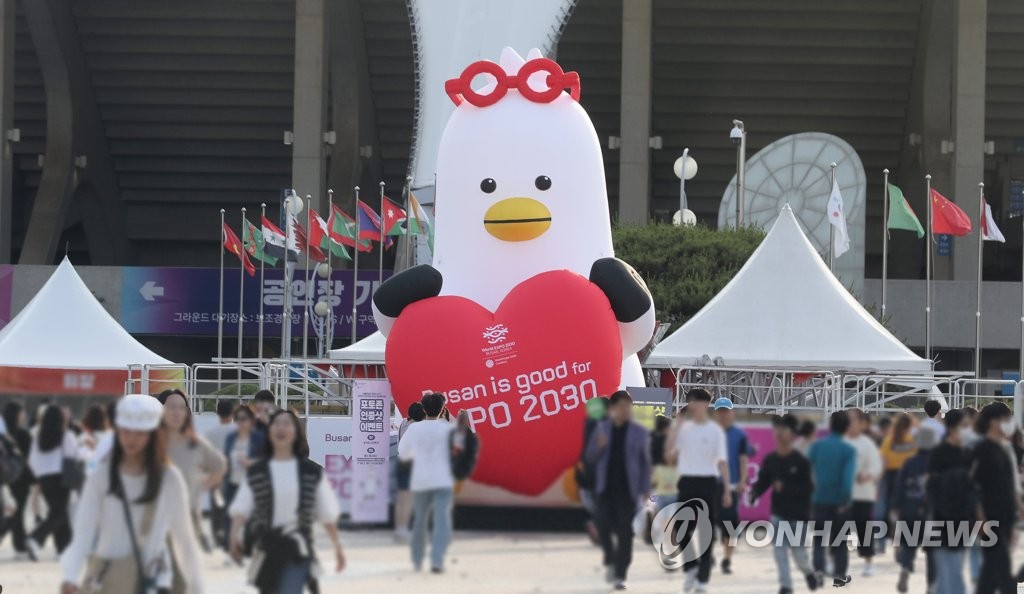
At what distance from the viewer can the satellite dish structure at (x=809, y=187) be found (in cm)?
3200

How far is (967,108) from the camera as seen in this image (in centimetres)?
3866

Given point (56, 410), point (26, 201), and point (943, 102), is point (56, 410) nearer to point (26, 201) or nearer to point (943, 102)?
point (943, 102)

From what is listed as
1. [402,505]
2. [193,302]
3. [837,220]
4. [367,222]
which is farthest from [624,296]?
[193,302]

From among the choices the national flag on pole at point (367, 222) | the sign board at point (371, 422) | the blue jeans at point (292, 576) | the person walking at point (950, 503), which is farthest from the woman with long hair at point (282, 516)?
the national flag on pole at point (367, 222)

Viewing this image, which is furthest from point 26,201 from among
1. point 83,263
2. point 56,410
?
point 56,410

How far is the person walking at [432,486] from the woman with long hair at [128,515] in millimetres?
1152

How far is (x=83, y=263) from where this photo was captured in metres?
48.6

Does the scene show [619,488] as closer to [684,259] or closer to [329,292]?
[684,259]

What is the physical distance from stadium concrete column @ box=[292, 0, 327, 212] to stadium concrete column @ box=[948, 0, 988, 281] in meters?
16.8

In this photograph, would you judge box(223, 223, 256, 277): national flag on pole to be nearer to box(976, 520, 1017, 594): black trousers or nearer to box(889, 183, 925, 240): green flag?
box(889, 183, 925, 240): green flag

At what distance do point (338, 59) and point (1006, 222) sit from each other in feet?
67.6

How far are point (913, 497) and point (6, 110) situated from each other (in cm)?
3722

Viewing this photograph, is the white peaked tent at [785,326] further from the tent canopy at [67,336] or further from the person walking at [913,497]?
the person walking at [913,497]

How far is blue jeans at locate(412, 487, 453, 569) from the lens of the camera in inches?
265
